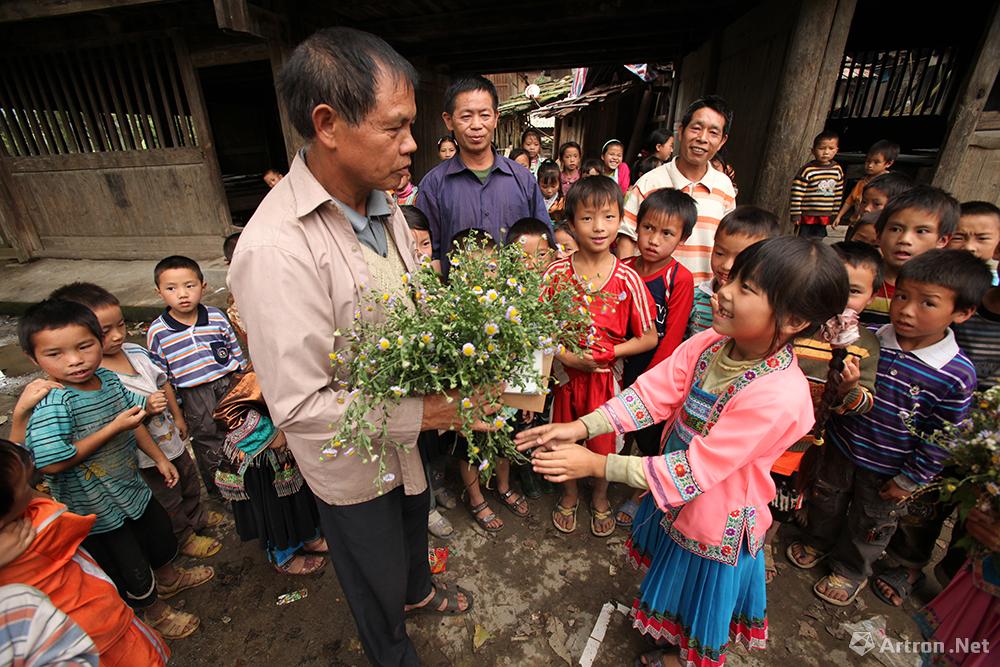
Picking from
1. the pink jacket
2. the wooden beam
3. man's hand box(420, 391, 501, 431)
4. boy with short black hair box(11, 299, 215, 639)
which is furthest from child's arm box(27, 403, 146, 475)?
the wooden beam

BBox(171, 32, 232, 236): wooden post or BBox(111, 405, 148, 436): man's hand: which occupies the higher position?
BBox(171, 32, 232, 236): wooden post

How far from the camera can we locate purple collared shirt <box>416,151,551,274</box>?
3287 millimetres

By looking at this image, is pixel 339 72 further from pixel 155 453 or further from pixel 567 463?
pixel 155 453

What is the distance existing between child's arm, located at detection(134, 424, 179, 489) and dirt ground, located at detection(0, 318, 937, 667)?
0.72 m

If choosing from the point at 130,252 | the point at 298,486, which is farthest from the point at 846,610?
the point at 130,252

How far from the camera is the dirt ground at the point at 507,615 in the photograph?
2.23 meters

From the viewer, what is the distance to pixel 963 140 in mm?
4621

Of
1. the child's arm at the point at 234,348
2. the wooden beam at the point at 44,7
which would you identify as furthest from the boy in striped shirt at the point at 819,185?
the wooden beam at the point at 44,7

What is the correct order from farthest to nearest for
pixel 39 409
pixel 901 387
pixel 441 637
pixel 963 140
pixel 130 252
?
1. pixel 130 252
2. pixel 963 140
3. pixel 441 637
4. pixel 901 387
5. pixel 39 409

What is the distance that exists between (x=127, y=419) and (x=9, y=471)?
747mm

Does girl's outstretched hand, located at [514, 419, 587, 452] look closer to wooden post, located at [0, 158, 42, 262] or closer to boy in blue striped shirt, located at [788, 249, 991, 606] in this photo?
boy in blue striped shirt, located at [788, 249, 991, 606]

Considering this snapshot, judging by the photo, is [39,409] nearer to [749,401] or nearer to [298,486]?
[298,486]

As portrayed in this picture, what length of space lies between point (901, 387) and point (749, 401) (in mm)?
1280

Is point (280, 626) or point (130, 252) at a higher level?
point (130, 252)
